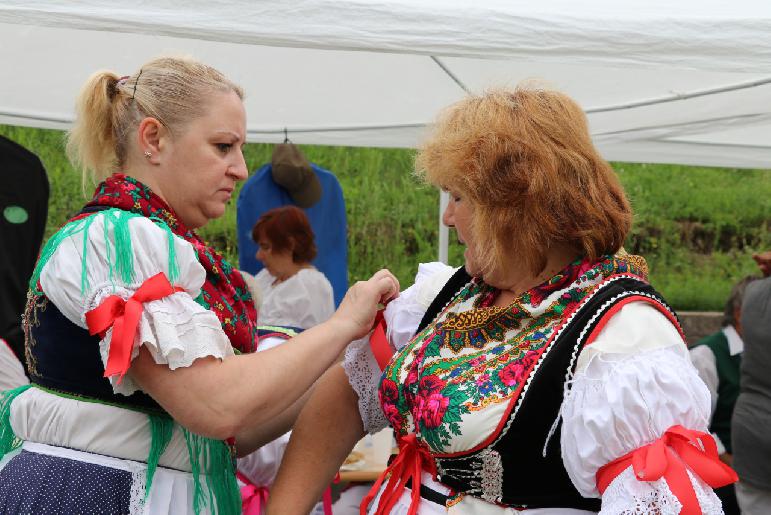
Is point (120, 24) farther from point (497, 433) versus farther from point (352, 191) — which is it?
point (352, 191)

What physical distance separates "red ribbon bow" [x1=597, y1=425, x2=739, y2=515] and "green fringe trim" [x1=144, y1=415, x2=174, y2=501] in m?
0.75

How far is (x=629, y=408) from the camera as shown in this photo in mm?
1221

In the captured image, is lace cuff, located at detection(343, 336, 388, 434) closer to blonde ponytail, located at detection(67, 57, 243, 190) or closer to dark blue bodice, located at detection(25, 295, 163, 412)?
dark blue bodice, located at detection(25, 295, 163, 412)

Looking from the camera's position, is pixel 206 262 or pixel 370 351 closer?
pixel 206 262

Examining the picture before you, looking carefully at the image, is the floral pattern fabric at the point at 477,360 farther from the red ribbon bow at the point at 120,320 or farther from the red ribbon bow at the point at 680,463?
the red ribbon bow at the point at 120,320

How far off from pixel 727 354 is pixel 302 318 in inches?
84.0

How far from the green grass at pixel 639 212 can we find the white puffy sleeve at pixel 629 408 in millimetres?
6302

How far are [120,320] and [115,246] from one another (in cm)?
13

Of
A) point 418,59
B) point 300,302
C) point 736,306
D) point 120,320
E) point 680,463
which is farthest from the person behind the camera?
point 300,302

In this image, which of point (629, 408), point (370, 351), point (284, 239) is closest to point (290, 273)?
point (284, 239)

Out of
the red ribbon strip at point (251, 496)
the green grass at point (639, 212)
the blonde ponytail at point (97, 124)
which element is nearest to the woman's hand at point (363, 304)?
the blonde ponytail at point (97, 124)

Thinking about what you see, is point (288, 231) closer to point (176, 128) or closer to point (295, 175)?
point (295, 175)

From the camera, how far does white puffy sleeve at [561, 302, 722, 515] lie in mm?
1212

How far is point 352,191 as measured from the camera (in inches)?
324
